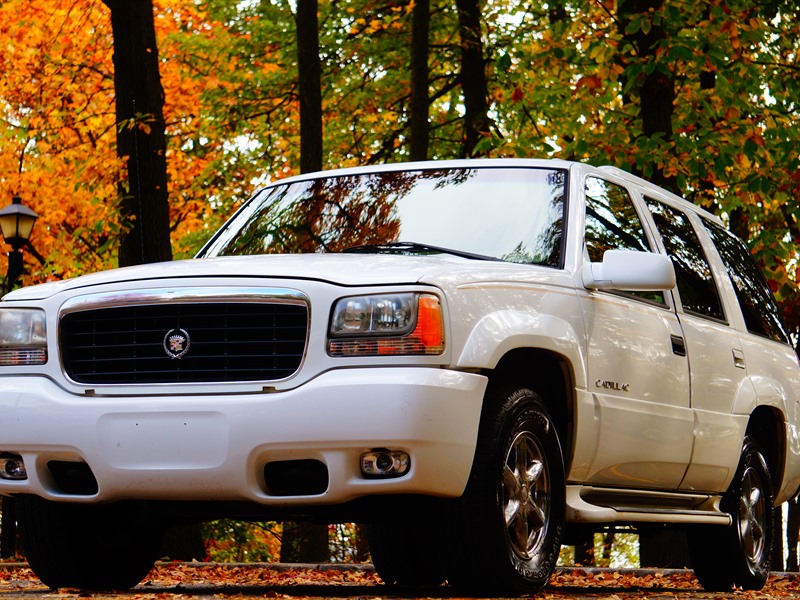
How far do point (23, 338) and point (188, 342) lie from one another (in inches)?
31.4

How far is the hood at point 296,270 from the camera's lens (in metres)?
5.55

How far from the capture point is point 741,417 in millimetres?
8297

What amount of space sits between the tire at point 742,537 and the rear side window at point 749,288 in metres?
0.82

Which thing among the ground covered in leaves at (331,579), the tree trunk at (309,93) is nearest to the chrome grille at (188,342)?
the ground covered in leaves at (331,579)

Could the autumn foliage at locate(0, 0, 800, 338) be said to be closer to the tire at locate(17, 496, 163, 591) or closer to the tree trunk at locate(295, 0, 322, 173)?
the tree trunk at locate(295, 0, 322, 173)

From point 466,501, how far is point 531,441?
524 millimetres

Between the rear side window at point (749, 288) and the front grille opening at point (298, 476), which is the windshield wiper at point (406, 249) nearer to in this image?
the front grille opening at point (298, 476)

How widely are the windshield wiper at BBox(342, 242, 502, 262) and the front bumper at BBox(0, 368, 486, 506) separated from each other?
1108 millimetres

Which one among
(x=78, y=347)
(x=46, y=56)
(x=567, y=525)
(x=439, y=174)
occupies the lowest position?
(x=567, y=525)

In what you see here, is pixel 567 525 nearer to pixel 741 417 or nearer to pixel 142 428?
pixel 741 417

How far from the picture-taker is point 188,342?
5707 mm

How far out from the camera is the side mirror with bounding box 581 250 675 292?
253 inches

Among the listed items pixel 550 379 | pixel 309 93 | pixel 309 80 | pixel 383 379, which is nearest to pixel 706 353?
pixel 550 379

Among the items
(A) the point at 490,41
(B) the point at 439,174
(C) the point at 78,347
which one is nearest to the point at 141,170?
(B) the point at 439,174
